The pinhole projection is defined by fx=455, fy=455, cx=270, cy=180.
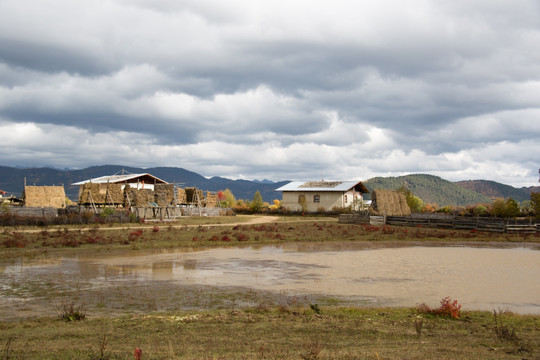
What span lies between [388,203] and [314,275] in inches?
1865

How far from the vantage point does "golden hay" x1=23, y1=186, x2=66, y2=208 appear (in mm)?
67438

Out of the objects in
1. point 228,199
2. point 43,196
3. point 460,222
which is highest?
point 43,196

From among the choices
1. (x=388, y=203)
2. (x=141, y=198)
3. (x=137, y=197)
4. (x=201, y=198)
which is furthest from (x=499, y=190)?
(x=137, y=197)

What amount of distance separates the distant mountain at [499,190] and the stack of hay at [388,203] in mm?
115611

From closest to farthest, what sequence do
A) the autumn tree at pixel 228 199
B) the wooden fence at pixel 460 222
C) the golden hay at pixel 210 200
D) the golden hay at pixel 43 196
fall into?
the wooden fence at pixel 460 222
the golden hay at pixel 43 196
the golden hay at pixel 210 200
the autumn tree at pixel 228 199

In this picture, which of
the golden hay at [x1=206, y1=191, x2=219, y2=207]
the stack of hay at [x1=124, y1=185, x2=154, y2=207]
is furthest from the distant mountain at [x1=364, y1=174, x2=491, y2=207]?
the stack of hay at [x1=124, y1=185, x2=154, y2=207]

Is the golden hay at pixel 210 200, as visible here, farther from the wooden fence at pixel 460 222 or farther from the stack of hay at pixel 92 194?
the wooden fence at pixel 460 222

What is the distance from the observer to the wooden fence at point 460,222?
41.8 m

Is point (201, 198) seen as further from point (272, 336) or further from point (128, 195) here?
point (272, 336)

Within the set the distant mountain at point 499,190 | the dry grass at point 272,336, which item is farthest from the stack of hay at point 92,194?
the distant mountain at point 499,190

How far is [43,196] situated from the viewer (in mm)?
69188

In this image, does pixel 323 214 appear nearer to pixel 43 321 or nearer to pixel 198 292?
pixel 198 292

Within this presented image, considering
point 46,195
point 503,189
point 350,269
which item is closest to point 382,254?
point 350,269

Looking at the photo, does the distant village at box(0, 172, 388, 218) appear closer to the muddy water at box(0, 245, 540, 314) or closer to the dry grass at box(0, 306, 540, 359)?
the muddy water at box(0, 245, 540, 314)
